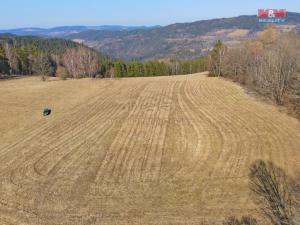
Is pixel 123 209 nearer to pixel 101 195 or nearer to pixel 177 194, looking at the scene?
pixel 101 195

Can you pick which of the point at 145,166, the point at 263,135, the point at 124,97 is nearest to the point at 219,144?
the point at 263,135

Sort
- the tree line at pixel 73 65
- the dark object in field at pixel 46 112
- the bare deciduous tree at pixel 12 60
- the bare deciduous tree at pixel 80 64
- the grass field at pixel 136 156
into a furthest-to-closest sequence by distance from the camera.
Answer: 1. the bare deciduous tree at pixel 12 60
2. the bare deciduous tree at pixel 80 64
3. the tree line at pixel 73 65
4. the dark object in field at pixel 46 112
5. the grass field at pixel 136 156

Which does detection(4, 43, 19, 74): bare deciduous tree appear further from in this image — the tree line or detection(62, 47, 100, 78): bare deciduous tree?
detection(62, 47, 100, 78): bare deciduous tree

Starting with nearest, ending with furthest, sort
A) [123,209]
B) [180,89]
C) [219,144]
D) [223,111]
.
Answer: [123,209], [219,144], [223,111], [180,89]

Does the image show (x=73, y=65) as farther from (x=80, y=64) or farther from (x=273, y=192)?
(x=273, y=192)

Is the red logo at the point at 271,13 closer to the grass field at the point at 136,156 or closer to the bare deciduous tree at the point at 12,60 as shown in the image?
the grass field at the point at 136,156

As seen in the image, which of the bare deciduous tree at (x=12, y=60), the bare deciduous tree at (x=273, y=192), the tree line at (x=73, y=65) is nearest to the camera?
the bare deciduous tree at (x=273, y=192)

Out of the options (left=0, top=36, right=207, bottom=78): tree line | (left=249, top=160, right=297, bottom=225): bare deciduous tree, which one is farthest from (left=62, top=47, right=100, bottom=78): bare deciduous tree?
(left=249, top=160, right=297, bottom=225): bare deciduous tree

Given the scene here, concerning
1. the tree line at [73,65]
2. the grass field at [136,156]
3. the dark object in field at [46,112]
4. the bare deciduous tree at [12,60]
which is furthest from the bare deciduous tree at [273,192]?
the bare deciduous tree at [12,60]
